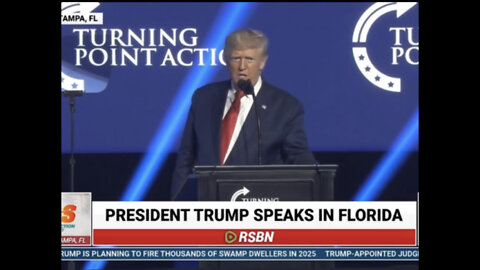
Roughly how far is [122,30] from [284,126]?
60.4 inches

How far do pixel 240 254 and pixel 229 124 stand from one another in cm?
106

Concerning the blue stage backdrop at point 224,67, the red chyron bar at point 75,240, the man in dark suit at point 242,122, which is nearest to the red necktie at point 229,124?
the man in dark suit at point 242,122

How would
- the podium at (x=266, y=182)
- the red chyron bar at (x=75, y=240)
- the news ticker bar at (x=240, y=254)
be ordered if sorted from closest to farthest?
the podium at (x=266, y=182), the news ticker bar at (x=240, y=254), the red chyron bar at (x=75, y=240)

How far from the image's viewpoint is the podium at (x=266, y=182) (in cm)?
1110

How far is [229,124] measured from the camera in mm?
11422

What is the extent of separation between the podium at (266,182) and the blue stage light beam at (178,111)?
0.40m

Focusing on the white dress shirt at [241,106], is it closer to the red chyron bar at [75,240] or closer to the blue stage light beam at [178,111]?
the blue stage light beam at [178,111]

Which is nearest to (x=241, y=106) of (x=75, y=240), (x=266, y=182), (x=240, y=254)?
(x=266, y=182)

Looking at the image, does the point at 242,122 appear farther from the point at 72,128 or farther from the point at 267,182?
the point at 72,128

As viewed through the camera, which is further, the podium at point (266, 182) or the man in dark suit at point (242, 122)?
the man in dark suit at point (242, 122)

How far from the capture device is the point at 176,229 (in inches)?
448

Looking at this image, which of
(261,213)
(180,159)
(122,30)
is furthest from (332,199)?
(122,30)

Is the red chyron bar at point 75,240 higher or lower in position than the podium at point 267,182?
lower

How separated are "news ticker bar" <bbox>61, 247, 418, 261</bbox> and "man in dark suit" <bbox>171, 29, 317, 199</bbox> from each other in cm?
52
